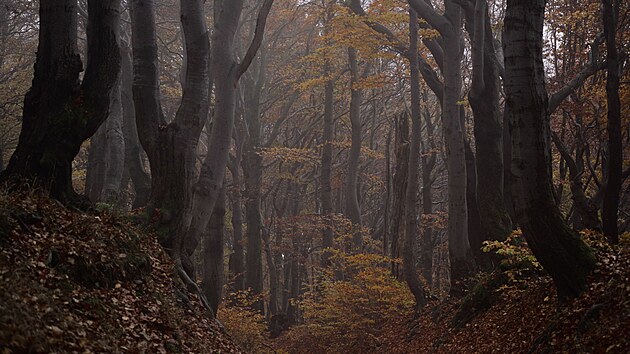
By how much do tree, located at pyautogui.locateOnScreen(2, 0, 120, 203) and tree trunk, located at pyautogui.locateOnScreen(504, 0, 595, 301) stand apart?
5.57 metres

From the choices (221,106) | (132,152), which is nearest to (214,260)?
(132,152)

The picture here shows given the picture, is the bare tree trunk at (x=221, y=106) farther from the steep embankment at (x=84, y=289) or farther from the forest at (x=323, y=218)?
the steep embankment at (x=84, y=289)

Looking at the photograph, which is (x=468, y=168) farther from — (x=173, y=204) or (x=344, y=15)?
(x=173, y=204)

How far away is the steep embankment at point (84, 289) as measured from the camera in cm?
441

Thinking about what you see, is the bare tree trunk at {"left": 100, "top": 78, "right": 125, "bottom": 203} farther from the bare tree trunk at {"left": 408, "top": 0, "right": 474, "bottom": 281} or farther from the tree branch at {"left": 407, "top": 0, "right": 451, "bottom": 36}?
the bare tree trunk at {"left": 408, "top": 0, "right": 474, "bottom": 281}

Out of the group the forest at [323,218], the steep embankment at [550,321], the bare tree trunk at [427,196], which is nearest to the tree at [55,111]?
the forest at [323,218]

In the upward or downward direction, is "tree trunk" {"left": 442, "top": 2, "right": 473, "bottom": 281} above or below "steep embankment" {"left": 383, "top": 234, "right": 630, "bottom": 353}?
above

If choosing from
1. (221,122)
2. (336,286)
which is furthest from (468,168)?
(221,122)

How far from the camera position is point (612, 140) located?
9.84m

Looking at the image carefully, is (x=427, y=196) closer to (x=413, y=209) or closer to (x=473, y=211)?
(x=413, y=209)

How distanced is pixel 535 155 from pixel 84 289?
5700 mm

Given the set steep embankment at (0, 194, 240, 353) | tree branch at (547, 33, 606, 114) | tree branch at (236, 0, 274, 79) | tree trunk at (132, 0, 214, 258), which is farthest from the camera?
tree branch at (547, 33, 606, 114)

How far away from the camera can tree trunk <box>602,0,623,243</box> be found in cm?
974

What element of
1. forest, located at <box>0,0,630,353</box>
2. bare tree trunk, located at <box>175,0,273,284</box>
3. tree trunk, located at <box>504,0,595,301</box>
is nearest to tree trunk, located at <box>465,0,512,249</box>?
forest, located at <box>0,0,630,353</box>
